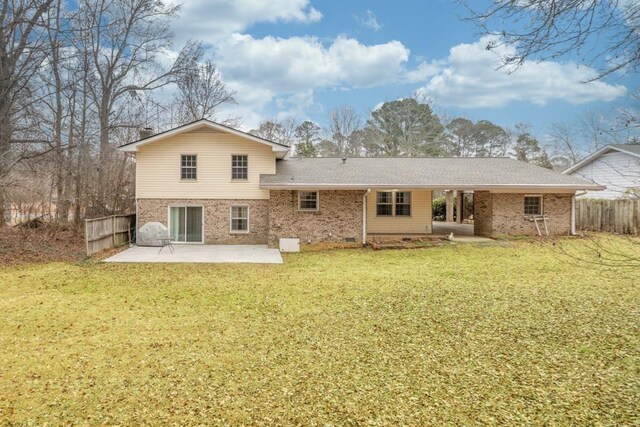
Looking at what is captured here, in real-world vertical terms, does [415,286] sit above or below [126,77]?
below

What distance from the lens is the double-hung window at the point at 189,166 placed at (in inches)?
650

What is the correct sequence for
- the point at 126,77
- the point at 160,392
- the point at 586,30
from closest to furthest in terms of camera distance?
the point at 586,30
the point at 160,392
the point at 126,77

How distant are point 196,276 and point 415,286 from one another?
5859 mm

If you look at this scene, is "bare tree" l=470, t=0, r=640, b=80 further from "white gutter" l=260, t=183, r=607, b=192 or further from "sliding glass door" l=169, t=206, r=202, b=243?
"sliding glass door" l=169, t=206, r=202, b=243

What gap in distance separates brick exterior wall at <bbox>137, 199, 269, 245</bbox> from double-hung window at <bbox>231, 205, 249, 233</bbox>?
156 mm

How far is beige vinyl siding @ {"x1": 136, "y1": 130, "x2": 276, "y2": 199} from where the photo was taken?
16.4 m

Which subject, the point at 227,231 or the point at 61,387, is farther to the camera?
the point at 227,231

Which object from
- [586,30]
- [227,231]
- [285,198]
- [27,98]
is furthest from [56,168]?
[586,30]

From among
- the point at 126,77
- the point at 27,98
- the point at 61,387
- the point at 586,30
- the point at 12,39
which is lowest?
the point at 61,387

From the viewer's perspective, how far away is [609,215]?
1911 centimetres

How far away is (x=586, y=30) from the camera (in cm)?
350

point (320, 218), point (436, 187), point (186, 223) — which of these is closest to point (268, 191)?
point (320, 218)

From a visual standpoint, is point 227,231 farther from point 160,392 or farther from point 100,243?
point 160,392

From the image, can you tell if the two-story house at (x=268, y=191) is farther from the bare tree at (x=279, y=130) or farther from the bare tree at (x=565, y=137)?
the bare tree at (x=279, y=130)
